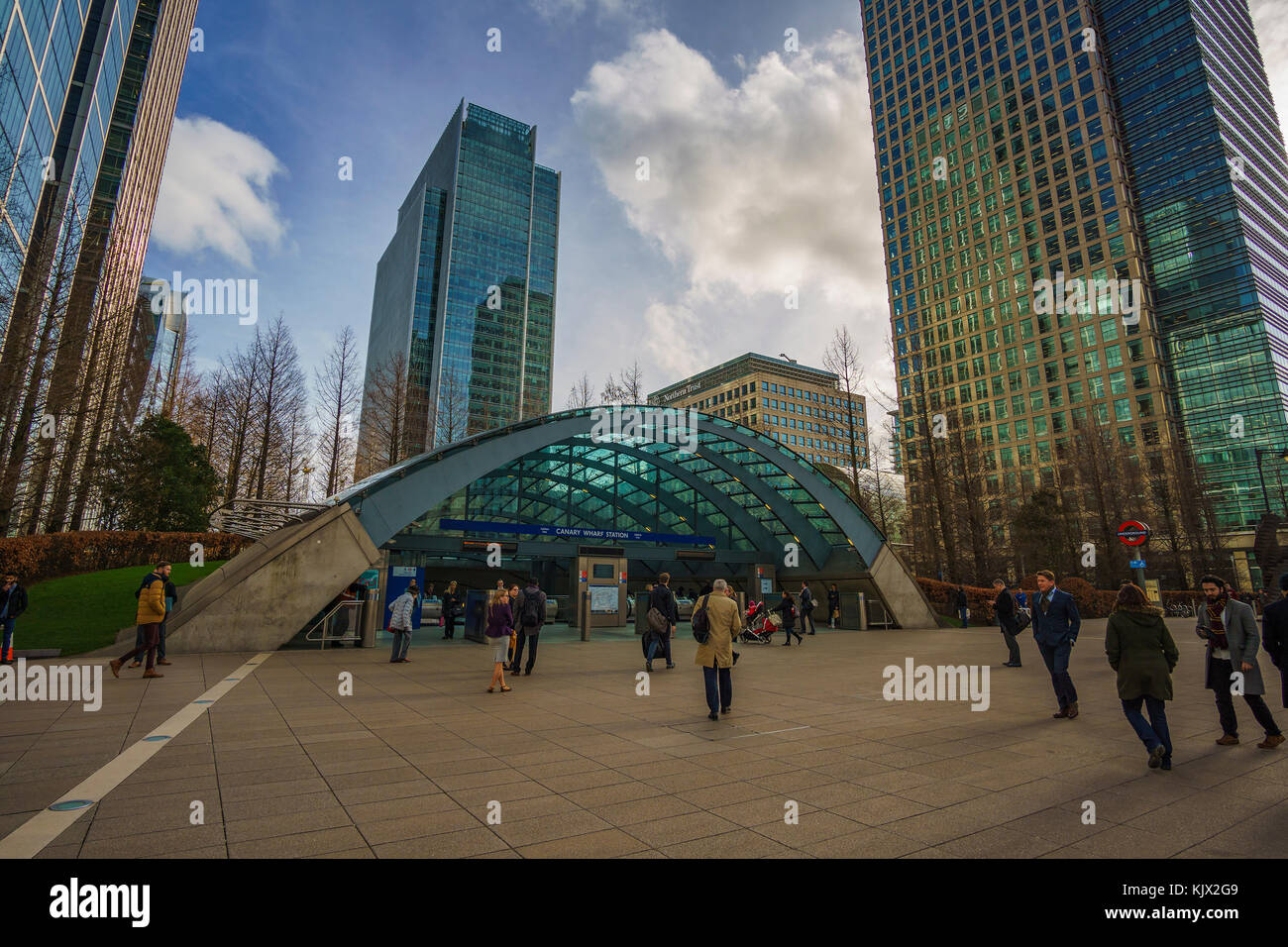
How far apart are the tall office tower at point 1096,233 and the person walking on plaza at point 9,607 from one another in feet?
192

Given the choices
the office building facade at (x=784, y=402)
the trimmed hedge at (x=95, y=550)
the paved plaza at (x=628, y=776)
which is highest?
the office building facade at (x=784, y=402)

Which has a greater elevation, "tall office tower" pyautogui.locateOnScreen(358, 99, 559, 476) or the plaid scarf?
"tall office tower" pyautogui.locateOnScreen(358, 99, 559, 476)

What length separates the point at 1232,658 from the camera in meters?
6.27

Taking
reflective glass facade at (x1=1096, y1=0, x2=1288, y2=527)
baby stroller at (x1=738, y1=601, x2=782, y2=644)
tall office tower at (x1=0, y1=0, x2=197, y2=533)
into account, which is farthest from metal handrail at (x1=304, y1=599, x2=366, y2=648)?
reflective glass facade at (x1=1096, y1=0, x2=1288, y2=527)

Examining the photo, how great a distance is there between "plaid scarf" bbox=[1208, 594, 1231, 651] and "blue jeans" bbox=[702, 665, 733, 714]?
5.19 meters

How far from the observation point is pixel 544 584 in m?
31.0

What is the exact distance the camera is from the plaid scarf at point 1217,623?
6.42 m

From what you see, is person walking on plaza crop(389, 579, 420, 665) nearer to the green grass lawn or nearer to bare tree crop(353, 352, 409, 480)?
the green grass lawn

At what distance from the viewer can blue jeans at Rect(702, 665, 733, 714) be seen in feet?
24.9

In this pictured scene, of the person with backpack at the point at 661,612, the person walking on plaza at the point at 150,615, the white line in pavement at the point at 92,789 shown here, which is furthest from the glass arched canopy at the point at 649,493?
the white line in pavement at the point at 92,789

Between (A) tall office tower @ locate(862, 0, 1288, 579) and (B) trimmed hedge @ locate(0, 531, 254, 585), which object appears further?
(A) tall office tower @ locate(862, 0, 1288, 579)

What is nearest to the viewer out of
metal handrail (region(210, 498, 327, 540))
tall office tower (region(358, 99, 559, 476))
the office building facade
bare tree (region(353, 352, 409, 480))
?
metal handrail (region(210, 498, 327, 540))

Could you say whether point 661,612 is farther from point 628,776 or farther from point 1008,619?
point 1008,619

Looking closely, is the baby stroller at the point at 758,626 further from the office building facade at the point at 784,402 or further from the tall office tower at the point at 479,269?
the office building facade at the point at 784,402
